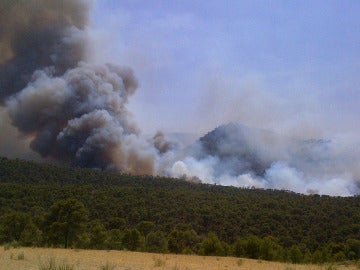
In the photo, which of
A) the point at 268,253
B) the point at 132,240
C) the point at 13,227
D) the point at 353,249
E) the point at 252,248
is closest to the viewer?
the point at 268,253

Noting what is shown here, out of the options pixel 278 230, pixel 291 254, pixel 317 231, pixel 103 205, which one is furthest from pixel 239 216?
pixel 291 254

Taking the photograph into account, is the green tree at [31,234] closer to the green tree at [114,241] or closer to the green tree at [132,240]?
the green tree at [114,241]

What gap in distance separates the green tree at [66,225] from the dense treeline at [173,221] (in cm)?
8

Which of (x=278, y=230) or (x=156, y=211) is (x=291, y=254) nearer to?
(x=278, y=230)

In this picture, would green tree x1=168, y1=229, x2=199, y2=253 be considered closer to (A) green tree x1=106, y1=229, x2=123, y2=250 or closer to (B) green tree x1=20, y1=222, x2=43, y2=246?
(A) green tree x1=106, y1=229, x2=123, y2=250

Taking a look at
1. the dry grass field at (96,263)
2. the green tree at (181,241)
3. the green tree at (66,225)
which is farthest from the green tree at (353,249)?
the green tree at (66,225)

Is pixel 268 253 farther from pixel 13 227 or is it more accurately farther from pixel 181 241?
pixel 13 227

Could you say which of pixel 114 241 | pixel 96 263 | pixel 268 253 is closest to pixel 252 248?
pixel 268 253

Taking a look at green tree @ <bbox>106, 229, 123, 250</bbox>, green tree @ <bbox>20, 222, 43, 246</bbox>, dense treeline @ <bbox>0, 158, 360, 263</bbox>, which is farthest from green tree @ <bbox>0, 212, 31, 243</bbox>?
green tree @ <bbox>106, 229, 123, 250</bbox>

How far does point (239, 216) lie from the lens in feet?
226

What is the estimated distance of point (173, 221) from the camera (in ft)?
212

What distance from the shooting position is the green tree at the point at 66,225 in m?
35.7

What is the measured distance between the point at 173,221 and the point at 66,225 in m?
31.0

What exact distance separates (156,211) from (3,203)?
77.0 feet
